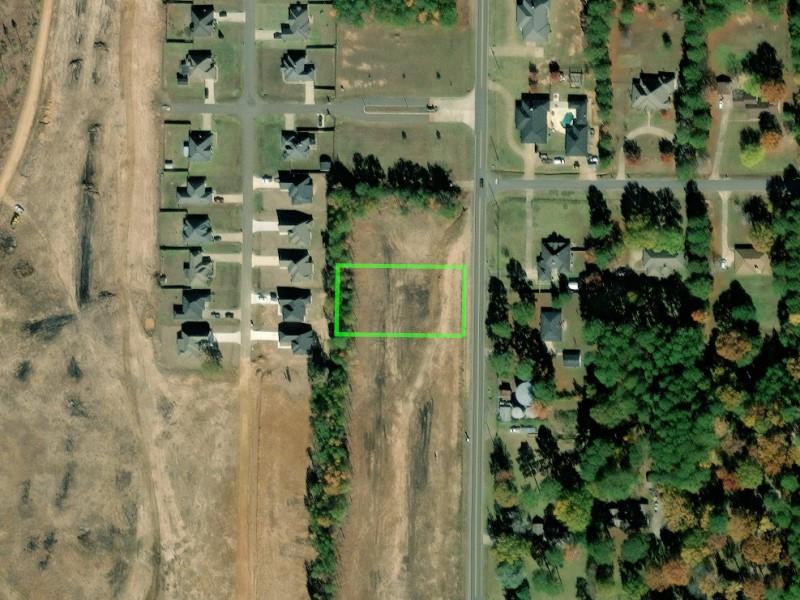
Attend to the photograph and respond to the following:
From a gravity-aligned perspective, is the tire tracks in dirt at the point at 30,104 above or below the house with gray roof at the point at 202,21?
below

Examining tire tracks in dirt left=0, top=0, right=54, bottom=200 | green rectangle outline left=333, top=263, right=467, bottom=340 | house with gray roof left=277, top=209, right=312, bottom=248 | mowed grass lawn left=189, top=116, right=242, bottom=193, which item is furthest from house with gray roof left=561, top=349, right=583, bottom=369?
tire tracks in dirt left=0, top=0, right=54, bottom=200

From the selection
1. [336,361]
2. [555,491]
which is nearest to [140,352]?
[336,361]

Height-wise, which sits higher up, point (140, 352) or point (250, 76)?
point (250, 76)

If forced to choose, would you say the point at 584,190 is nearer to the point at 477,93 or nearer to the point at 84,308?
the point at 477,93

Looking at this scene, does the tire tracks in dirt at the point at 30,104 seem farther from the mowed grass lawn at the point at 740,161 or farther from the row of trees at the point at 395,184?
the mowed grass lawn at the point at 740,161

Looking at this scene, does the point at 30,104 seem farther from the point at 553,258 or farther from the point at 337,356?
the point at 553,258

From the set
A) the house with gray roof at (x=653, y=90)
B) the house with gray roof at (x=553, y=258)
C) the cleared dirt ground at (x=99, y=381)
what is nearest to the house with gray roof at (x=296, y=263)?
the cleared dirt ground at (x=99, y=381)
